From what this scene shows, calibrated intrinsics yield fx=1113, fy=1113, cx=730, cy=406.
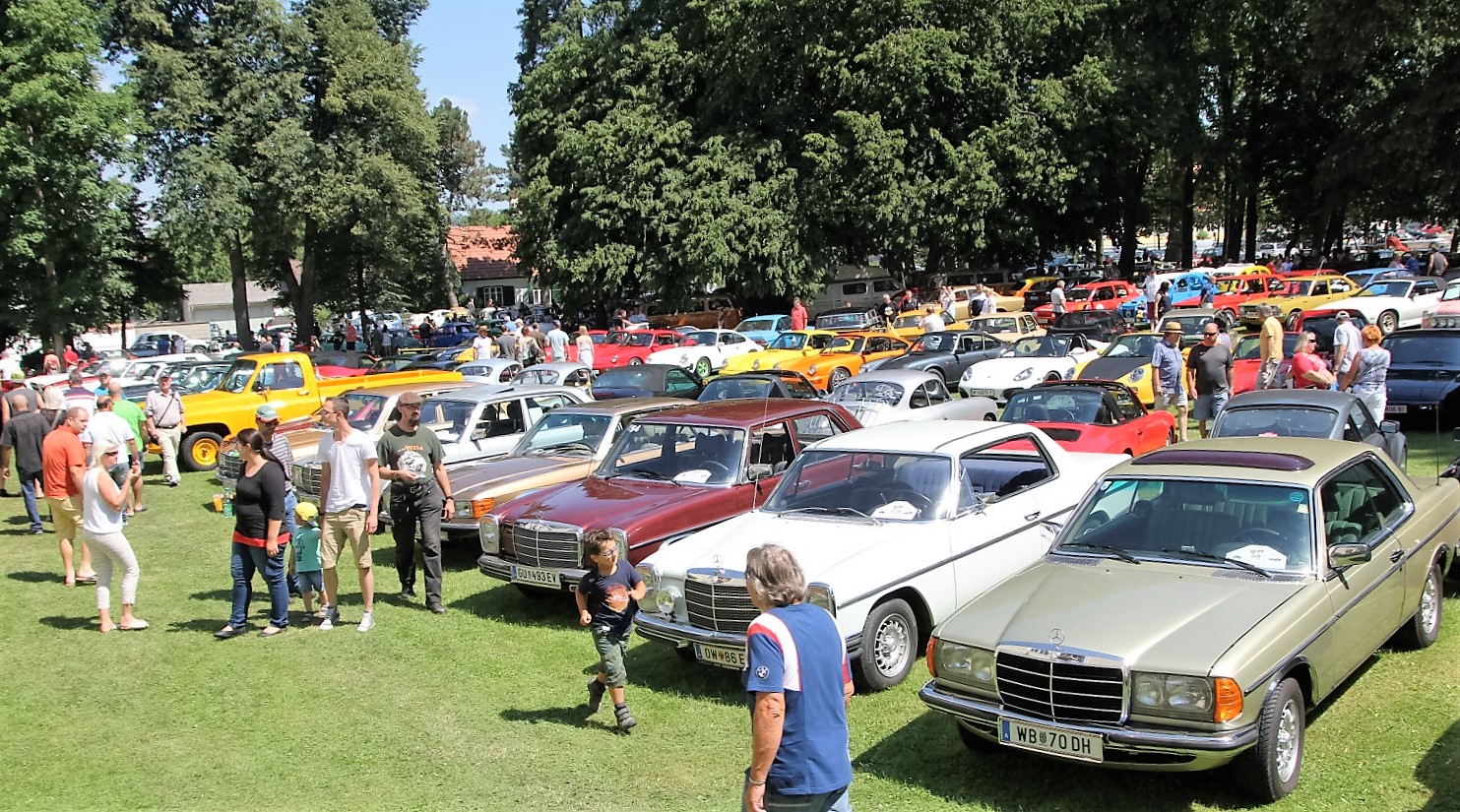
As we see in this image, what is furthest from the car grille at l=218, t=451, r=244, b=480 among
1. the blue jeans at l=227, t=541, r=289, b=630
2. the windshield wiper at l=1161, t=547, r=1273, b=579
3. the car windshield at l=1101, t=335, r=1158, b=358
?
the car windshield at l=1101, t=335, r=1158, b=358

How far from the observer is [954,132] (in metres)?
41.1

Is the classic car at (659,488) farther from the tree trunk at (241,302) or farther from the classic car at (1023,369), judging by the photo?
the tree trunk at (241,302)

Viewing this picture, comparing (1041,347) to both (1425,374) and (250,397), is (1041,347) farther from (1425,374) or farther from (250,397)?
(250,397)

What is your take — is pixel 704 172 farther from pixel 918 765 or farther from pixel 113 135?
pixel 918 765

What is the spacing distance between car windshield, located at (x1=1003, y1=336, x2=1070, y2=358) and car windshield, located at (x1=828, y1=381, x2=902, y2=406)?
5.89 meters

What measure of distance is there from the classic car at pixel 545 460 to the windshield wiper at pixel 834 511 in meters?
3.52

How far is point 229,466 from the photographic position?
15.1m

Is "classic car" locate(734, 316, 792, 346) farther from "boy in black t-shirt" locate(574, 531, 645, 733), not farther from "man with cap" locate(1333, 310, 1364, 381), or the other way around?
"boy in black t-shirt" locate(574, 531, 645, 733)

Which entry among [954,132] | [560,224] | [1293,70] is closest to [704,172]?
[560,224]

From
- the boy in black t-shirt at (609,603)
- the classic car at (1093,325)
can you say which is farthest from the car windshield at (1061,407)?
the classic car at (1093,325)

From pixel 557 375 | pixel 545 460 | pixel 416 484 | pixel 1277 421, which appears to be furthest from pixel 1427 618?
pixel 557 375

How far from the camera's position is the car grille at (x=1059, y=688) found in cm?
522

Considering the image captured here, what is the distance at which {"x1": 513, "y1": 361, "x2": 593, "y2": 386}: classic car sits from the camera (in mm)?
19828

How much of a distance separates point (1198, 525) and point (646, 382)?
1349 centimetres
